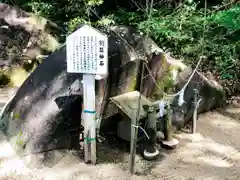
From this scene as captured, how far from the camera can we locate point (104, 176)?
3975 mm

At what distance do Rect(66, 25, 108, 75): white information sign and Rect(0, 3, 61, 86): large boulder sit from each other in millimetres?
4239

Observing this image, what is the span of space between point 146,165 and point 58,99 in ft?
5.38

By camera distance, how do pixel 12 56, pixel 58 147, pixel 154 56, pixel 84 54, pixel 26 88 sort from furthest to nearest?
1. pixel 12 56
2. pixel 154 56
3. pixel 26 88
4. pixel 58 147
5. pixel 84 54

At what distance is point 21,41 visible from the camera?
7.98m

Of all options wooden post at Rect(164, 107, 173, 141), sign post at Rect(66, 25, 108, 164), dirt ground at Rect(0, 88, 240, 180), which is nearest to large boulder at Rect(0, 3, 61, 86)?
dirt ground at Rect(0, 88, 240, 180)

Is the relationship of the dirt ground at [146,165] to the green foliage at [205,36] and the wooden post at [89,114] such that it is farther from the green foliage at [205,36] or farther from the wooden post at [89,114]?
the green foliage at [205,36]

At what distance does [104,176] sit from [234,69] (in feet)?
14.9

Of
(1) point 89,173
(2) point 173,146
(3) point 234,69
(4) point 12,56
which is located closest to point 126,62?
(2) point 173,146

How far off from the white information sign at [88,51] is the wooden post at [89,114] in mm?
157

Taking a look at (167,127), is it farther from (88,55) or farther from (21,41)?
(21,41)

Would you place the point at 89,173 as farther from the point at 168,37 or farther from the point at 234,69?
the point at 234,69

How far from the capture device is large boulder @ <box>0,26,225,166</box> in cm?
436

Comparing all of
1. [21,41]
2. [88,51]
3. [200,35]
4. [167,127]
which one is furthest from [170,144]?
[21,41]

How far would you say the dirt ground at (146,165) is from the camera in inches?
157
